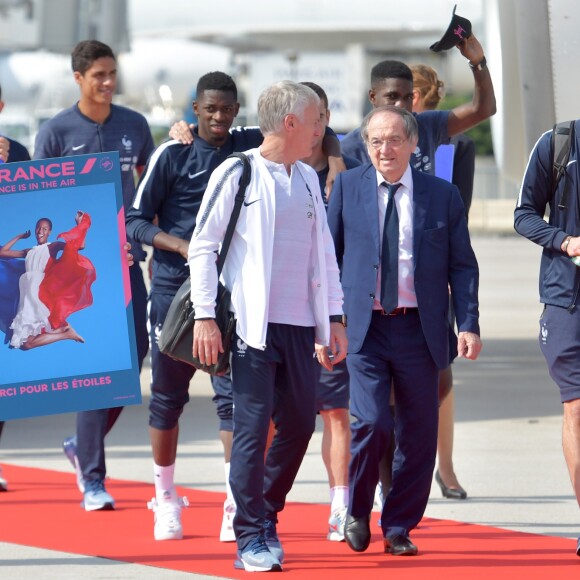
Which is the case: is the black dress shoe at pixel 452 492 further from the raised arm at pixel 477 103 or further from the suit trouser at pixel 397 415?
the raised arm at pixel 477 103

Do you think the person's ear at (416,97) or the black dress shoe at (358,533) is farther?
the person's ear at (416,97)

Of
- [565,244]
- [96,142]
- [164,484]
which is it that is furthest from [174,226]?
[565,244]

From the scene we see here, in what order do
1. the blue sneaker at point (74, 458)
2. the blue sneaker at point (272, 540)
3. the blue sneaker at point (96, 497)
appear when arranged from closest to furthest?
the blue sneaker at point (272, 540) → the blue sneaker at point (96, 497) → the blue sneaker at point (74, 458)

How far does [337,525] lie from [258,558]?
2.68ft

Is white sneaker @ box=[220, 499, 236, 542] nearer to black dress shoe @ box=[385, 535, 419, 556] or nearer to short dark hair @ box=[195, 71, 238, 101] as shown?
black dress shoe @ box=[385, 535, 419, 556]

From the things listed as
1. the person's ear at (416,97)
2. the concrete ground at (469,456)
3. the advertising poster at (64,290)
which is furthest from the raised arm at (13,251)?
the person's ear at (416,97)

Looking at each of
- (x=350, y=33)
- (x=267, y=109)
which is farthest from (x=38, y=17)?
(x=350, y=33)

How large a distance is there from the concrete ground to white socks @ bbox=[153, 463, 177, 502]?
563 millimetres

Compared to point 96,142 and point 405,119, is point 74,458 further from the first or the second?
point 405,119

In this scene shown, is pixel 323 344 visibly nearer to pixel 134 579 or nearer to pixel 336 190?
pixel 336 190

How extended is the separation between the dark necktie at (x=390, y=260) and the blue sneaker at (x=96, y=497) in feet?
6.62

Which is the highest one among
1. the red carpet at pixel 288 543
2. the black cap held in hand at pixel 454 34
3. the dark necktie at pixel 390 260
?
the black cap held in hand at pixel 454 34

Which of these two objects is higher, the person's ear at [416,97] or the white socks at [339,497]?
the person's ear at [416,97]

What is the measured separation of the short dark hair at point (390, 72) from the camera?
714 cm
